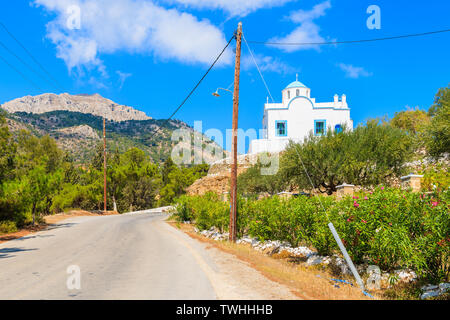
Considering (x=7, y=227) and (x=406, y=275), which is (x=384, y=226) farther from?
(x=7, y=227)

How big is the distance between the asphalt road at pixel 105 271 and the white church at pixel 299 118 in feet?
128

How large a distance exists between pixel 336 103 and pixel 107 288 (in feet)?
163

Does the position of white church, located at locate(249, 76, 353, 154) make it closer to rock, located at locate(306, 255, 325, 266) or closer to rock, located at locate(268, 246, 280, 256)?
rock, located at locate(268, 246, 280, 256)

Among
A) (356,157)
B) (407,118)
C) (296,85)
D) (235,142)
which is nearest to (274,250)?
(235,142)

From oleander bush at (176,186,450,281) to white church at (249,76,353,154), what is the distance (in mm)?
37164

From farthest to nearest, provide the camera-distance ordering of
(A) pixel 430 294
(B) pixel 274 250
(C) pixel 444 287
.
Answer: (B) pixel 274 250, (A) pixel 430 294, (C) pixel 444 287

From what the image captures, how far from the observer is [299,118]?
5038 cm

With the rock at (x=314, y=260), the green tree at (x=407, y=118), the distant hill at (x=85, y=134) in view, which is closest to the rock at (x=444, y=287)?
the rock at (x=314, y=260)

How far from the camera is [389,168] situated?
89.7 feet

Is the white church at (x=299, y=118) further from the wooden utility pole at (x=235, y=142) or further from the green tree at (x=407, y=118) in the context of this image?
the wooden utility pole at (x=235, y=142)

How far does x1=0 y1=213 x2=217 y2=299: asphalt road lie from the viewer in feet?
Answer: 20.7

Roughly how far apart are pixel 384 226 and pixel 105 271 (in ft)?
23.6

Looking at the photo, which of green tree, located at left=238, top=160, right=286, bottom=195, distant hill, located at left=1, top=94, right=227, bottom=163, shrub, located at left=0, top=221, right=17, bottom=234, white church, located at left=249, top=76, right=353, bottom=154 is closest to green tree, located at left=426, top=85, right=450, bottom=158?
green tree, located at left=238, top=160, right=286, bottom=195
